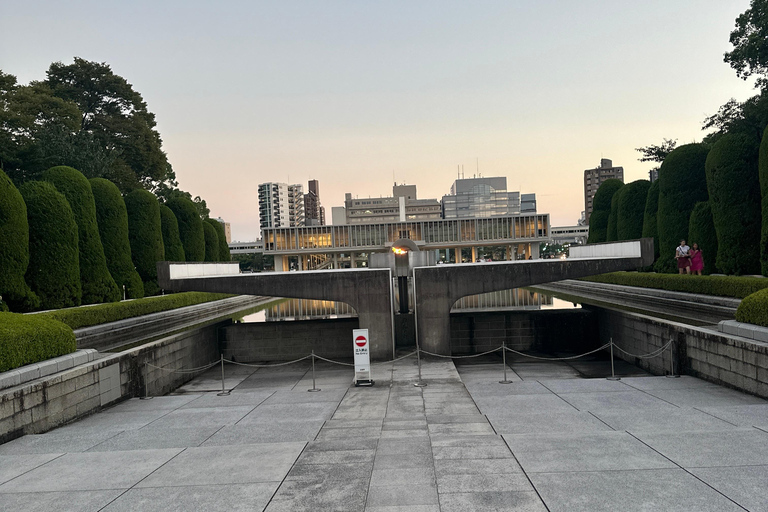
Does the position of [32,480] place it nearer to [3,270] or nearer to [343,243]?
[3,270]

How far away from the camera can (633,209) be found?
4003cm

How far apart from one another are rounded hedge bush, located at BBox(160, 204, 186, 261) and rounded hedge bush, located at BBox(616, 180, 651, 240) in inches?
1348

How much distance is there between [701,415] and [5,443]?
12677 millimetres

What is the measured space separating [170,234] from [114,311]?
15.1m

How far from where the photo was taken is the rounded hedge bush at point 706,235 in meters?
30.3

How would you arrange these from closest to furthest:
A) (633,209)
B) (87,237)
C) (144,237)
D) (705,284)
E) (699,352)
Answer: (699,352) < (705,284) < (87,237) < (144,237) < (633,209)

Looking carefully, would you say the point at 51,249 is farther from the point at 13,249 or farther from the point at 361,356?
the point at 361,356

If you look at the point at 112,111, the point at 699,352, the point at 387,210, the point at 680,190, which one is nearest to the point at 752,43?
the point at 680,190

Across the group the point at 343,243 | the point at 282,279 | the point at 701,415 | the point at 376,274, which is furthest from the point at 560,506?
the point at 343,243

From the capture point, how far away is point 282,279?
20.2 metres

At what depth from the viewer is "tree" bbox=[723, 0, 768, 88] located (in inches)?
1355

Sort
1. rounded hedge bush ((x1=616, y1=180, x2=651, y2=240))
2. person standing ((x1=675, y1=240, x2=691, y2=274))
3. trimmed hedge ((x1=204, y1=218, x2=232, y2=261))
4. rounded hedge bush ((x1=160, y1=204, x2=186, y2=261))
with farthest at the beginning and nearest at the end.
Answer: trimmed hedge ((x1=204, y1=218, x2=232, y2=261)) → rounded hedge bush ((x1=616, y1=180, x2=651, y2=240)) → rounded hedge bush ((x1=160, y1=204, x2=186, y2=261)) → person standing ((x1=675, y1=240, x2=691, y2=274))

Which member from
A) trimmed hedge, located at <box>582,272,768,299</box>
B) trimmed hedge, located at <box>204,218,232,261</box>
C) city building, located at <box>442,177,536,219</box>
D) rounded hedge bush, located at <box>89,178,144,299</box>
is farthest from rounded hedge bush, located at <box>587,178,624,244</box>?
city building, located at <box>442,177,536,219</box>

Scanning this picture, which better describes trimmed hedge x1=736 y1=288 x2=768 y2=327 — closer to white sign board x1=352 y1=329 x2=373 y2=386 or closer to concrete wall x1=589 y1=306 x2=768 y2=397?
concrete wall x1=589 y1=306 x2=768 y2=397
